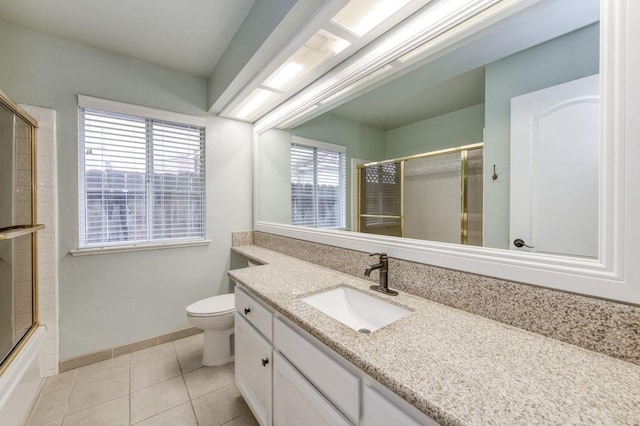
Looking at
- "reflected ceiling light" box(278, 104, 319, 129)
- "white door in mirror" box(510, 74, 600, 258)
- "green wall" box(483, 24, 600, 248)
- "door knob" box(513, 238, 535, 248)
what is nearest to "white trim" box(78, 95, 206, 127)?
"reflected ceiling light" box(278, 104, 319, 129)

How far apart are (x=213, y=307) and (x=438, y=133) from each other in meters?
2.09

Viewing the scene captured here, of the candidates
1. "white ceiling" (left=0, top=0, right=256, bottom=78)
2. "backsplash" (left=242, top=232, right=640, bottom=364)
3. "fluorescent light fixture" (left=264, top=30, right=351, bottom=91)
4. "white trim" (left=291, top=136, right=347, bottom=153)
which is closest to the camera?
"backsplash" (left=242, top=232, right=640, bottom=364)

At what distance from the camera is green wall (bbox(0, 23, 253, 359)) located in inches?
73.5

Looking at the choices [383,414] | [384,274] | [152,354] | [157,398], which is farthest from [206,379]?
[383,414]

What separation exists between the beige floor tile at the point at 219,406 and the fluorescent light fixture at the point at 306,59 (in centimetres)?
222

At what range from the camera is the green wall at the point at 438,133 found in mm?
1473

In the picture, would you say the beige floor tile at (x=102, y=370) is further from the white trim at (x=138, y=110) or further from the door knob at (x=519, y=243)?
the door knob at (x=519, y=243)

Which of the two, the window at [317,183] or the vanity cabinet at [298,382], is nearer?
the vanity cabinet at [298,382]

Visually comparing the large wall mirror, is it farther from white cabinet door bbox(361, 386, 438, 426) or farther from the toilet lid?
the toilet lid

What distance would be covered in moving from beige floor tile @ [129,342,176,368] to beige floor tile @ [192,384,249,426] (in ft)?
2.30

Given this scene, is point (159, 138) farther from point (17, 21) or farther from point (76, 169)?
point (17, 21)

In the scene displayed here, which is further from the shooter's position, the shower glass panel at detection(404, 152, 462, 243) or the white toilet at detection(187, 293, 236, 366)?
the white toilet at detection(187, 293, 236, 366)

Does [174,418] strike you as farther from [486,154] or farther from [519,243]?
[486,154]

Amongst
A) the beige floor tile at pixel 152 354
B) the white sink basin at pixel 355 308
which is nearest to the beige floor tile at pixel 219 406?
the beige floor tile at pixel 152 354
